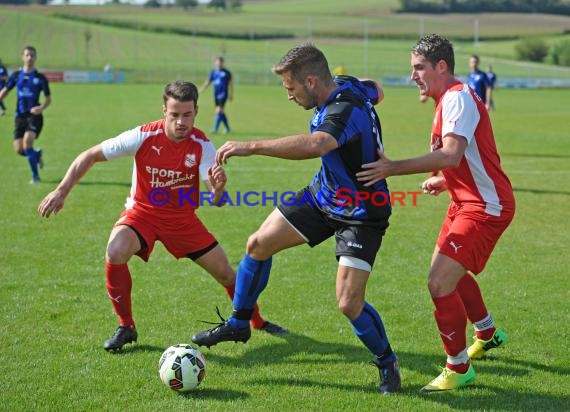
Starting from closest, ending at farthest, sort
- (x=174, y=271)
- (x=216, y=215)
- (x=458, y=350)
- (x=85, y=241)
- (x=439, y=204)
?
(x=458, y=350)
(x=174, y=271)
(x=85, y=241)
(x=216, y=215)
(x=439, y=204)

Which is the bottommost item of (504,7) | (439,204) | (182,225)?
(439,204)

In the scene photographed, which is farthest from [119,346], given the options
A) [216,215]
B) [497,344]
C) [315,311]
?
[216,215]

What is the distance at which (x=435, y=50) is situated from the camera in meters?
4.95

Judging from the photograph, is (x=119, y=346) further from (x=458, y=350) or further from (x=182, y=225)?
(x=458, y=350)

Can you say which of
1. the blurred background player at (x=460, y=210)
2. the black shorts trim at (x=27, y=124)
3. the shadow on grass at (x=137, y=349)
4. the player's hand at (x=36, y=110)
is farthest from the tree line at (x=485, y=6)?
the shadow on grass at (x=137, y=349)

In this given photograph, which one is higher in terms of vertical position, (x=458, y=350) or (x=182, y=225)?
(x=182, y=225)

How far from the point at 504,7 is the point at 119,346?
79980 millimetres

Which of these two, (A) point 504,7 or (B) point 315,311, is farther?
(A) point 504,7

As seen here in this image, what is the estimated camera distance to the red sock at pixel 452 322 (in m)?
4.97

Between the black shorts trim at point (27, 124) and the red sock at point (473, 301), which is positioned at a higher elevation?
the black shorts trim at point (27, 124)

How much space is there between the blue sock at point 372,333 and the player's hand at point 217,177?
52.5 inches

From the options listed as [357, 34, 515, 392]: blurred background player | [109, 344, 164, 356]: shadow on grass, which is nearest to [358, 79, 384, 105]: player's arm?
[357, 34, 515, 392]: blurred background player

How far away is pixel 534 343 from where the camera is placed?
233 inches

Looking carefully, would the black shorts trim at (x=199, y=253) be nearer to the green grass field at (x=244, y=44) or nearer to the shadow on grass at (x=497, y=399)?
the shadow on grass at (x=497, y=399)
